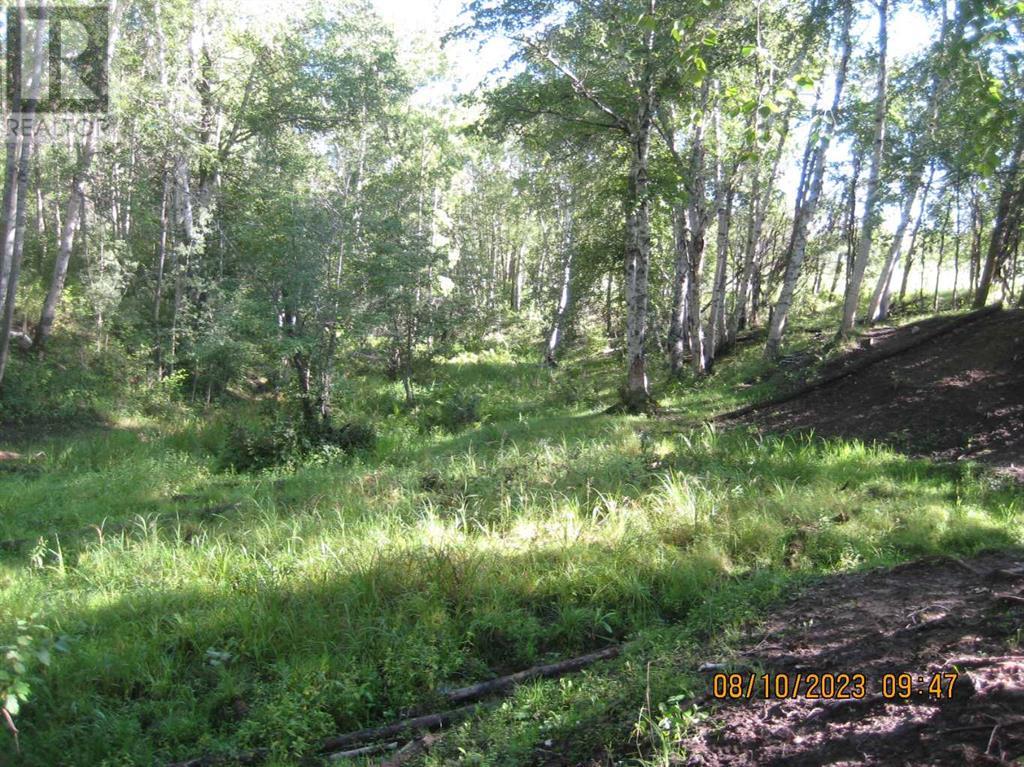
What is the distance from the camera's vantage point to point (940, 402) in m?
8.47

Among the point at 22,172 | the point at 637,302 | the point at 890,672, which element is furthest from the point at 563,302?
the point at 890,672

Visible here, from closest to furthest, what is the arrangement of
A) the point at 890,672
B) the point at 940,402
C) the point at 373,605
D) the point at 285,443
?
the point at 890,672
the point at 373,605
the point at 940,402
the point at 285,443

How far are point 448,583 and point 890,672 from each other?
2884 mm

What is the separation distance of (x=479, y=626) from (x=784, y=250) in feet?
74.5

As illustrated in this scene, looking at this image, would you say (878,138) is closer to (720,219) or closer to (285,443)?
(720,219)

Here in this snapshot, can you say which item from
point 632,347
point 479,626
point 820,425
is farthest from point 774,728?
point 632,347

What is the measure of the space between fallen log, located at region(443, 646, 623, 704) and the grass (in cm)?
14

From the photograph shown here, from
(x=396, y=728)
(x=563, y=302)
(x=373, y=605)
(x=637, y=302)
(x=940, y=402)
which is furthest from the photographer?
(x=563, y=302)

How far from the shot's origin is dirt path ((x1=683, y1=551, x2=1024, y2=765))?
2.45 metres

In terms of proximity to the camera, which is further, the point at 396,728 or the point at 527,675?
the point at 527,675

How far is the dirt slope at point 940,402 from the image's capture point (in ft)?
24.7

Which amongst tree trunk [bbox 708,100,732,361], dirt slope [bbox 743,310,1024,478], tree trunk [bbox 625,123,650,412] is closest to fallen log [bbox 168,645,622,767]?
dirt slope [bbox 743,310,1024,478]

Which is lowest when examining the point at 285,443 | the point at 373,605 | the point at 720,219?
the point at 285,443

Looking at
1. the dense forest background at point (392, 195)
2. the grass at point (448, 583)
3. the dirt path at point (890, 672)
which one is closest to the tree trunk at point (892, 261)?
the dense forest background at point (392, 195)
